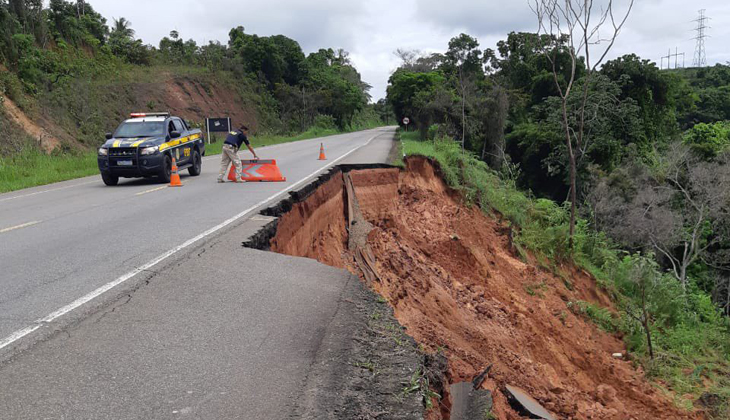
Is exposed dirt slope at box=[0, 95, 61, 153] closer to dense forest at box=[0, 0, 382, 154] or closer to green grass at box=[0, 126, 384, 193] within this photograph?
dense forest at box=[0, 0, 382, 154]

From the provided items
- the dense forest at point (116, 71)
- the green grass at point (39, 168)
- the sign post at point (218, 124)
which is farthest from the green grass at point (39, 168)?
the sign post at point (218, 124)

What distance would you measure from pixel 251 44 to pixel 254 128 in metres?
12.8

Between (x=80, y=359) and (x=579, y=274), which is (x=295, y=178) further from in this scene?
(x=80, y=359)

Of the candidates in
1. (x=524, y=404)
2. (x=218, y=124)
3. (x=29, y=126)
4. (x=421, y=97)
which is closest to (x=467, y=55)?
(x=421, y=97)

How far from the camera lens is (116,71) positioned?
125 feet

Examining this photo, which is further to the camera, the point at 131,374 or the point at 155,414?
the point at 131,374

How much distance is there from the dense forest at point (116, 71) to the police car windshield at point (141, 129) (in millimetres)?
8367

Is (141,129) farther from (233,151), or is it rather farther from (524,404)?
(524,404)

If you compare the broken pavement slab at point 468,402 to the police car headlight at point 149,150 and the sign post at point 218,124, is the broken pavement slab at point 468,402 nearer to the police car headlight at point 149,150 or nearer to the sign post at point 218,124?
the police car headlight at point 149,150

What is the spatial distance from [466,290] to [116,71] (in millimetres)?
34198

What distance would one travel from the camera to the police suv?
1391 cm

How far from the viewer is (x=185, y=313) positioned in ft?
15.8

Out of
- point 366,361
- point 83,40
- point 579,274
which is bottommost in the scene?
point 579,274

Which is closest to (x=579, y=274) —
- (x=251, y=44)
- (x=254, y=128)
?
(x=254, y=128)
